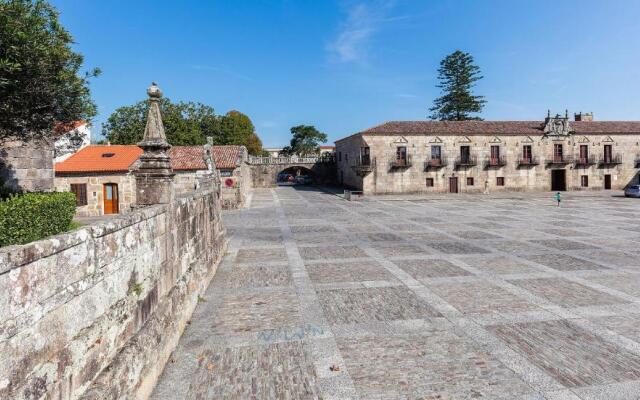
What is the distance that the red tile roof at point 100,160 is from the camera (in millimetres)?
23781

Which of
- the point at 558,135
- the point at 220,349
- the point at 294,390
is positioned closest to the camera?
the point at 294,390

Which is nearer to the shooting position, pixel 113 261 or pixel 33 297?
pixel 33 297

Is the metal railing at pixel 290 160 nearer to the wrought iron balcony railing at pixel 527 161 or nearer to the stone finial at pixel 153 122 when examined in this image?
the wrought iron balcony railing at pixel 527 161

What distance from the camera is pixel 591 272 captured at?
332 inches

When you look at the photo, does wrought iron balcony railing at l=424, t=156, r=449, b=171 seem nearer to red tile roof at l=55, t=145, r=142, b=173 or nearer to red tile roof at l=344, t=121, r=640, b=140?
red tile roof at l=344, t=121, r=640, b=140

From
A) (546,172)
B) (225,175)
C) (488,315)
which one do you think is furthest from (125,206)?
(546,172)

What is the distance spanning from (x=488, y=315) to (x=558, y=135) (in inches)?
1541

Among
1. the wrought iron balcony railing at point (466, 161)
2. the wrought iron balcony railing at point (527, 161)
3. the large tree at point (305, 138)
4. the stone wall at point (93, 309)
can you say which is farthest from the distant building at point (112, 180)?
the large tree at point (305, 138)

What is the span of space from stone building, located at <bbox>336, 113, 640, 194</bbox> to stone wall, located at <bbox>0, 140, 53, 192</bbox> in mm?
25452

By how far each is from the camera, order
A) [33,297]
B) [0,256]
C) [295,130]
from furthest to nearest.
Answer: [295,130]
[33,297]
[0,256]

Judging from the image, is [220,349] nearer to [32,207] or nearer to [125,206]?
[32,207]

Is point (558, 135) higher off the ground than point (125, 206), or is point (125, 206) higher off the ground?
point (558, 135)

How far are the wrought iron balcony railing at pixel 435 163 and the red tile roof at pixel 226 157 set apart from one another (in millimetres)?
18691

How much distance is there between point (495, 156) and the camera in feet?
120
